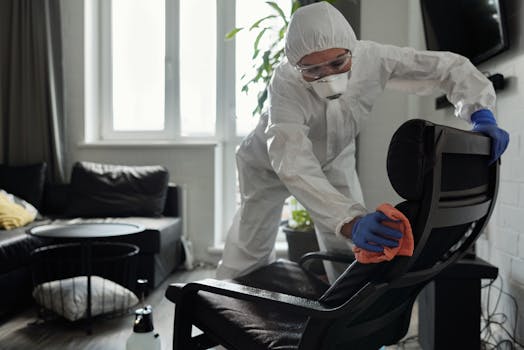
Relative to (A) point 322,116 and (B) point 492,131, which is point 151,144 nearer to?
(A) point 322,116

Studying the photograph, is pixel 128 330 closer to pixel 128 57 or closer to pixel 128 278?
pixel 128 278

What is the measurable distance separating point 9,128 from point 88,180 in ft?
2.70

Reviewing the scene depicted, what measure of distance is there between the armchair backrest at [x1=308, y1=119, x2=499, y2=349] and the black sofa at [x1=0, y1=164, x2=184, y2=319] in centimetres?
193

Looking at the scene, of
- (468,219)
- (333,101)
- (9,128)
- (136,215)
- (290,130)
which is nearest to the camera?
(468,219)

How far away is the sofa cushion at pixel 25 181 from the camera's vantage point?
318cm

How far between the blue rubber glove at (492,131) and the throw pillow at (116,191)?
233cm

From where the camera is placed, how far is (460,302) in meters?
1.79

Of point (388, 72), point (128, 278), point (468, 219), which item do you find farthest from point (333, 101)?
point (128, 278)

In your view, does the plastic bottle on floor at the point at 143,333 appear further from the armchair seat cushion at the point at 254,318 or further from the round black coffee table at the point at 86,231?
the round black coffee table at the point at 86,231

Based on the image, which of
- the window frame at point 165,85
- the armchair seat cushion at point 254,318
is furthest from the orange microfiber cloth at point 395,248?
the window frame at point 165,85

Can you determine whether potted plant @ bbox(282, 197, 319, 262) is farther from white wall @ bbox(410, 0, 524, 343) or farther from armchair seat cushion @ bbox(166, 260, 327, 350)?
armchair seat cushion @ bbox(166, 260, 327, 350)

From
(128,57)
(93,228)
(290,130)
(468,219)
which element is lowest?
(93,228)

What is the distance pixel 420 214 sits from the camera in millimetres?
Answer: 805

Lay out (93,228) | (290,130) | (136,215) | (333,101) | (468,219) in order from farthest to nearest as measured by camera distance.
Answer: (136,215)
(93,228)
(333,101)
(290,130)
(468,219)
